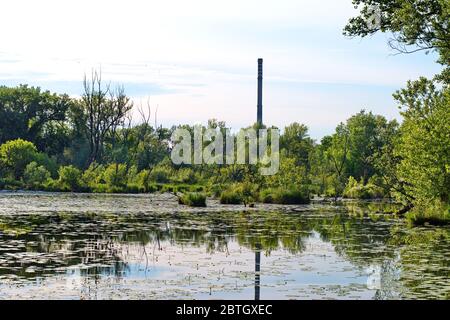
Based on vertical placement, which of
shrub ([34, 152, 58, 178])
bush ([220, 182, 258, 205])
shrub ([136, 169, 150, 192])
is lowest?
bush ([220, 182, 258, 205])

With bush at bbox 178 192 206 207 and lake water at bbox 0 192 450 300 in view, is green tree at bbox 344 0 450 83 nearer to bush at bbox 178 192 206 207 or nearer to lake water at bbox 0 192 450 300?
lake water at bbox 0 192 450 300

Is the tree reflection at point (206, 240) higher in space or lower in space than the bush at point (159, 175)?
lower

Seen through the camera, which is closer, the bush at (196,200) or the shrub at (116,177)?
the bush at (196,200)

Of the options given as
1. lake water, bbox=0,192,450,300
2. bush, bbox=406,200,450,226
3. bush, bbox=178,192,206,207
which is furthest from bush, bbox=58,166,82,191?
bush, bbox=406,200,450,226

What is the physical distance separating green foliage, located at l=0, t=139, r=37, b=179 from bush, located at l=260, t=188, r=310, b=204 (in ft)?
95.7

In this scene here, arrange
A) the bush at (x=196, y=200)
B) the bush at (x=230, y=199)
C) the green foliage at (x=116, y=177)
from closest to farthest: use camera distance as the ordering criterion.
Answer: the bush at (x=196, y=200), the bush at (x=230, y=199), the green foliage at (x=116, y=177)

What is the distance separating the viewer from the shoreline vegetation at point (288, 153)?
31.5 meters

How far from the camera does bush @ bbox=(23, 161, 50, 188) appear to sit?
67062mm

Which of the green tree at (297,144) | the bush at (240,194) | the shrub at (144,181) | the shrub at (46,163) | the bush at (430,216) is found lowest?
the bush at (430,216)

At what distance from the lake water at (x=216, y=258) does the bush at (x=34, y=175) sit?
34.5 m

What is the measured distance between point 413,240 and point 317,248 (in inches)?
154

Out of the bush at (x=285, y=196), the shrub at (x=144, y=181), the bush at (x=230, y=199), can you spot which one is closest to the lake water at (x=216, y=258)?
the bush at (x=230, y=199)

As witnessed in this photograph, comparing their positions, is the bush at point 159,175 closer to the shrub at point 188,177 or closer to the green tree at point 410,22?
the shrub at point 188,177

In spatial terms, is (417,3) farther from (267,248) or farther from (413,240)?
(267,248)
